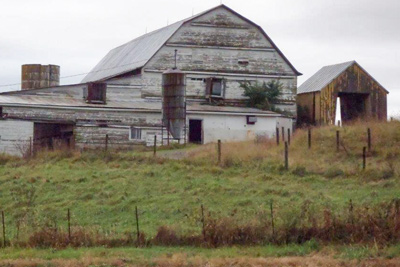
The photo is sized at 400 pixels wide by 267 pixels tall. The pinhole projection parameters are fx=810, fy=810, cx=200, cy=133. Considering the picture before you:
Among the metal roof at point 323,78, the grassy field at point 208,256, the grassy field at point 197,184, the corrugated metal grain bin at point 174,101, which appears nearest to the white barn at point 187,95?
the corrugated metal grain bin at point 174,101

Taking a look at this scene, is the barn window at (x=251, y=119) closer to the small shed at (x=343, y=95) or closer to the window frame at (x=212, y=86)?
the window frame at (x=212, y=86)

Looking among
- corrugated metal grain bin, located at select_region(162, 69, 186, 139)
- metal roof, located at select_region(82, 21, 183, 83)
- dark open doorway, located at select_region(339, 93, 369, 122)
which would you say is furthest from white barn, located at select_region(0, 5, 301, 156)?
dark open doorway, located at select_region(339, 93, 369, 122)

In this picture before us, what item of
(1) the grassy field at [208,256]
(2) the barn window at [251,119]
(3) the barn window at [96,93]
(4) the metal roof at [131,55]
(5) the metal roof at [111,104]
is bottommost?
(1) the grassy field at [208,256]

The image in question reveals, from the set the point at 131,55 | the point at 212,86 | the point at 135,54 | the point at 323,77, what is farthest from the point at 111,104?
the point at 323,77

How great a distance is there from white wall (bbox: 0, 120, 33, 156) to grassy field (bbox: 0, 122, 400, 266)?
190 inches

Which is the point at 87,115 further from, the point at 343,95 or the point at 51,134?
the point at 343,95

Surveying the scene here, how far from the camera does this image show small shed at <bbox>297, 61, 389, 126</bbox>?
44.5 metres

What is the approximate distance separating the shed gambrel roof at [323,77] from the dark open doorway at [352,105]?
140 cm

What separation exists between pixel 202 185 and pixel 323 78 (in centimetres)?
2254

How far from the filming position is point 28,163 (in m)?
31.3

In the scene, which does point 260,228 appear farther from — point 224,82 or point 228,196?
point 224,82

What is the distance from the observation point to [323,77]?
46.3 m

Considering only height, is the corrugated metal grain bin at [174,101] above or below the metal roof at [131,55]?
below

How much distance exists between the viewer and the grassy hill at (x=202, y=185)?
21.3 m
